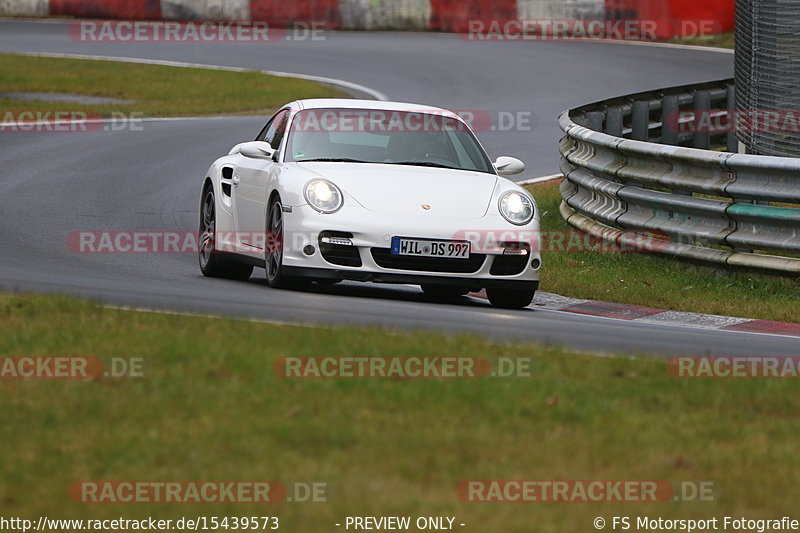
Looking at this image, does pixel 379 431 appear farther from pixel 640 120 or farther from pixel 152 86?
pixel 152 86

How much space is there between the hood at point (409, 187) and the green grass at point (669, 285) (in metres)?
1.55

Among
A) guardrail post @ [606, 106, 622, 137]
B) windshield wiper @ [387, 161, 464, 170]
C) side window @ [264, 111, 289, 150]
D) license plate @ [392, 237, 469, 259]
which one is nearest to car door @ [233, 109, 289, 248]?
side window @ [264, 111, 289, 150]

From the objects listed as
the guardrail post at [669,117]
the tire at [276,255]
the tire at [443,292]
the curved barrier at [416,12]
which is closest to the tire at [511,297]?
the tire at [443,292]

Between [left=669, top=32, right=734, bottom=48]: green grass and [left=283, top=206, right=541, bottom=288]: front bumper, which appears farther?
[left=669, top=32, right=734, bottom=48]: green grass

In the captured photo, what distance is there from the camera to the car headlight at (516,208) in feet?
34.2

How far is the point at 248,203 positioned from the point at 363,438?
591 centimetres

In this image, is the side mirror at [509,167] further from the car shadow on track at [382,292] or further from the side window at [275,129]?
the side window at [275,129]

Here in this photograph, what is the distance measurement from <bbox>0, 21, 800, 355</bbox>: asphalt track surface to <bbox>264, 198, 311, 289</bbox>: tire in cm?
16

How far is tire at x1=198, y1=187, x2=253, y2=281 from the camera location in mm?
11758

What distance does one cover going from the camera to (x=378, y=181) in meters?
10.4

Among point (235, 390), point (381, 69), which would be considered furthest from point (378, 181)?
point (381, 69)

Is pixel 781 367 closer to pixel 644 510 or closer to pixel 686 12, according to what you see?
pixel 644 510

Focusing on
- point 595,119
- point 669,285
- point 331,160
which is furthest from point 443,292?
point 595,119

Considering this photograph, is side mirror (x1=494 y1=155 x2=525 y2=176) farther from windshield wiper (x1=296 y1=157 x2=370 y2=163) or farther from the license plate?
the license plate
